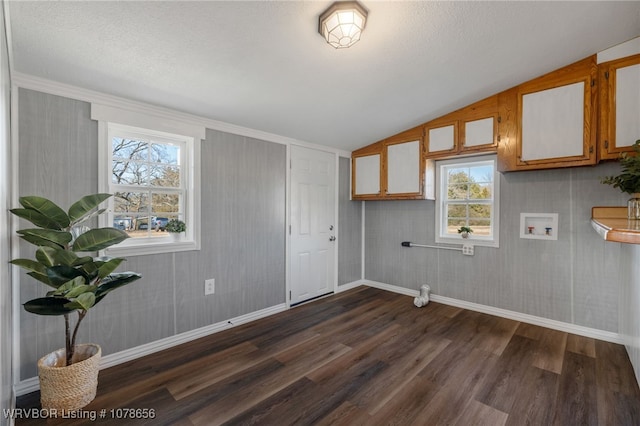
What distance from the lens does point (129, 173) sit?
2.38m

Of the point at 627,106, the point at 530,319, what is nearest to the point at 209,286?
the point at 530,319

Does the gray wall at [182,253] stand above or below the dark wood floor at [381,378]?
above

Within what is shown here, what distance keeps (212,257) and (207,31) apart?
1.95 meters

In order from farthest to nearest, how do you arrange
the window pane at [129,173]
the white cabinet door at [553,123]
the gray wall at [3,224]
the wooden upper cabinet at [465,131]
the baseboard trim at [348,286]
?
the baseboard trim at [348,286] < the wooden upper cabinet at [465,131] < the white cabinet door at [553,123] < the window pane at [129,173] < the gray wall at [3,224]

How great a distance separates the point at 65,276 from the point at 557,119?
3952 mm

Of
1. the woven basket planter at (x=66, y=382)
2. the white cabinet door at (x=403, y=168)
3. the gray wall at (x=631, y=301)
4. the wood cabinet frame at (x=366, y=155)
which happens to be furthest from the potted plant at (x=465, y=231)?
the woven basket planter at (x=66, y=382)

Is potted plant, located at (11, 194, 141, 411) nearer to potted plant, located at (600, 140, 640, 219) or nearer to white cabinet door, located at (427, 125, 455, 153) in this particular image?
white cabinet door, located at (427, 125, 455, 153)

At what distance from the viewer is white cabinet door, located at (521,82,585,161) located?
246 cm

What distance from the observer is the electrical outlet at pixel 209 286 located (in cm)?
275

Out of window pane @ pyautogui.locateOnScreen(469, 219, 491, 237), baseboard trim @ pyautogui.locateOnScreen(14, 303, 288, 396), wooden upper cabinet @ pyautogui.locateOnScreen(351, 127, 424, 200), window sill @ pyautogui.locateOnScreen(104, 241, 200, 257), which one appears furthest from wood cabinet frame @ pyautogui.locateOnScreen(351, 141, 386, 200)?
window sill @ pyautogui.locateOnScreen(104, 241, 200, 257)

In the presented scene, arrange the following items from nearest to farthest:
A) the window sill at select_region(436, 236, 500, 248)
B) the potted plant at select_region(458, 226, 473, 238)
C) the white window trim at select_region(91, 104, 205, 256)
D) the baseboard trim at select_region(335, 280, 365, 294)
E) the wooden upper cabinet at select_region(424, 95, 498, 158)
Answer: the white window trim at select_region(91, 104, 205, 256)
the wooden upper cabinet at select_region(424, 95, 498, 158)
the window sill at select_region(436, 236, 500, 248)
the potted plant at select_region(458, 226, 473, 238)
the baseboard trim at select_region(335, 280, 365, 294)

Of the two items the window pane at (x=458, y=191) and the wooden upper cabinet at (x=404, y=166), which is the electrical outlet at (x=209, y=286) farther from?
the window pane at (x=458, y=191)

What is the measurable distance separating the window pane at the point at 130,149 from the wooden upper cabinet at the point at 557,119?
3.49m

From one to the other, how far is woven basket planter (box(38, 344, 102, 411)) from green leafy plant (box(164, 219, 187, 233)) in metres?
1.05
